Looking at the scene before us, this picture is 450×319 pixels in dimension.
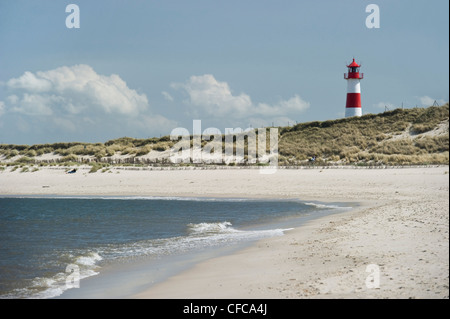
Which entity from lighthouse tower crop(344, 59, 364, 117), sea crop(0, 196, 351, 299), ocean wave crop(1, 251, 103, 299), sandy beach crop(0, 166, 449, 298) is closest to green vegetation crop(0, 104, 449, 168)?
lighthouse tower crop(344, 59, 364, 117)

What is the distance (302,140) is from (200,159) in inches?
466

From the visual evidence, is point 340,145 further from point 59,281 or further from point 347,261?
point 59,281

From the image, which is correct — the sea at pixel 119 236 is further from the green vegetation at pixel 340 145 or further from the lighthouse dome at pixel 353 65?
the lighthouse dome at pixel 353 65

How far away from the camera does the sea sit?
9.00 m

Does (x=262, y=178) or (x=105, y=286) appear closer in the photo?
(x=105, y=286)

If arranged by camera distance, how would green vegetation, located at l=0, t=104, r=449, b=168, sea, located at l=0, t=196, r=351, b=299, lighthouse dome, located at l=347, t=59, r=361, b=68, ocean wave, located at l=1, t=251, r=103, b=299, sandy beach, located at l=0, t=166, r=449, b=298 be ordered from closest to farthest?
1. sandy beach, located at l=0, t=166, r=449, b=298
2. ocean wave, located at l=1, t=251, r=103, b=299
3. sea, located at l=0, t=196, r=351, b=299
4. green vegetation, located at l=0, t=104, r=449, b=168
5. lighthouse dome, located at l=347, t=59, r=361, b=68

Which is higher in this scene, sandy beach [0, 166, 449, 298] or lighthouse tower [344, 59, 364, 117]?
lighthouse tower [344, 59, 364, 117]

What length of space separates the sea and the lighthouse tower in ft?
103

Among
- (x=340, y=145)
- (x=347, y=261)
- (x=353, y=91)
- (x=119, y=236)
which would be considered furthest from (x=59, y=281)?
(x=353, y=91)

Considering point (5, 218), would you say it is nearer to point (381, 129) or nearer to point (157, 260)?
point (157, 260)

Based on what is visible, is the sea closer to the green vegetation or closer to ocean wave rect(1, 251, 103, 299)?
ocean wave rect(1, 251, 103, 299)

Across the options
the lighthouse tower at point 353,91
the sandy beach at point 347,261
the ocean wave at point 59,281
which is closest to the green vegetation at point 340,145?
the lighthouse tower at point 353,91
